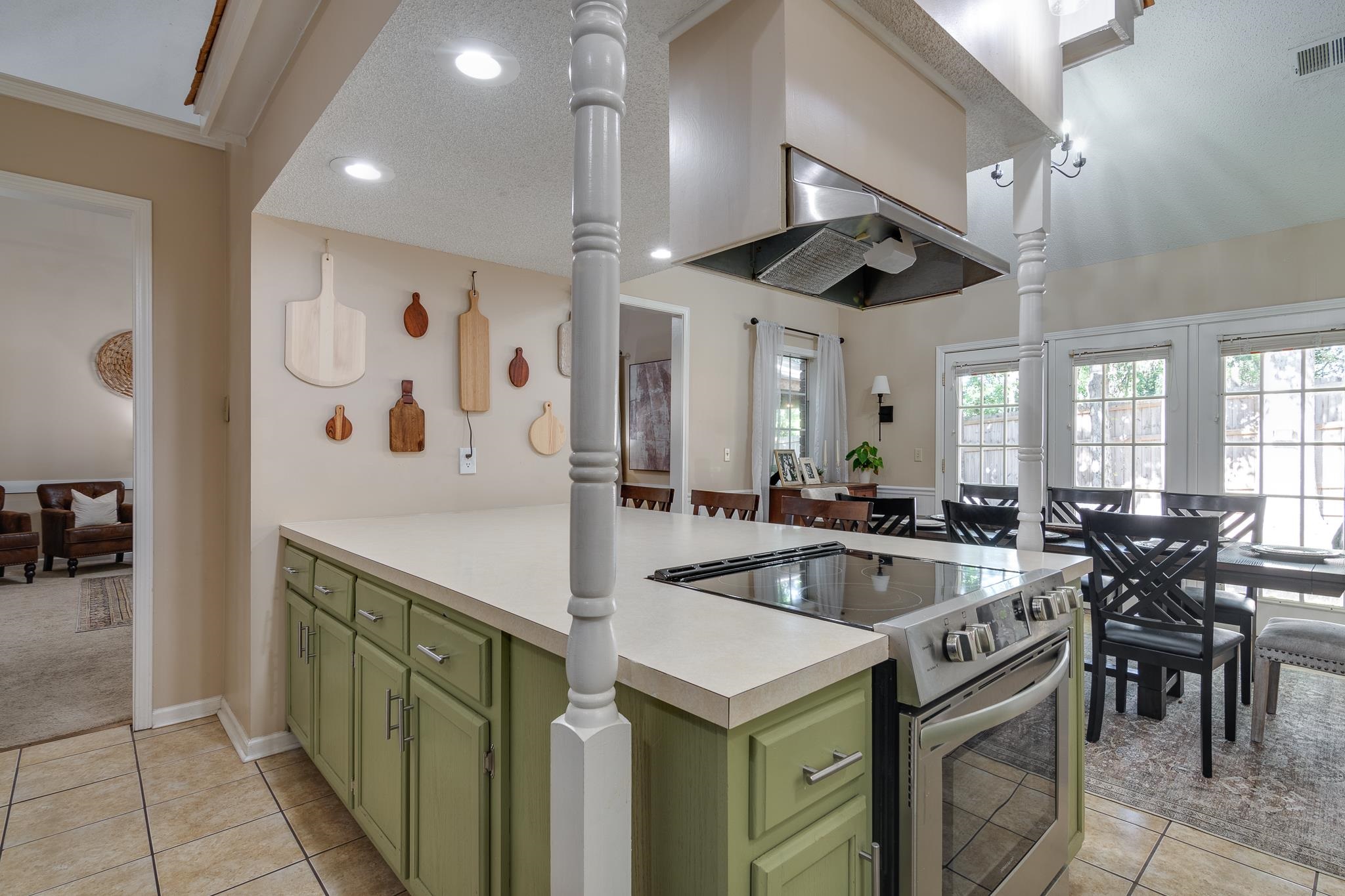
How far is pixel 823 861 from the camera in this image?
0.96m

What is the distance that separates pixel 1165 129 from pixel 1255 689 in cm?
274

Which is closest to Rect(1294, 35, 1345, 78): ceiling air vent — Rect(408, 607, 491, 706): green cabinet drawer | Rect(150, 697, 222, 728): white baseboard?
Rect(408, 607, 491, 706): green cabinet drawer

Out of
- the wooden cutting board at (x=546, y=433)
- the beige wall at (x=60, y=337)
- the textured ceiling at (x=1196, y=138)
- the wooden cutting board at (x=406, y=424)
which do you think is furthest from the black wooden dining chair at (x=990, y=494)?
the beige wall at (x=60, y=337)

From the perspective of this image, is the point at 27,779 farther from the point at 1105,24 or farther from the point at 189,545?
the point at 1105,24

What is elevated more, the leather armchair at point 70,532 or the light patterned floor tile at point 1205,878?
the leather armchair at point 70,532

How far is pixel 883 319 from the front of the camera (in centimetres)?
590

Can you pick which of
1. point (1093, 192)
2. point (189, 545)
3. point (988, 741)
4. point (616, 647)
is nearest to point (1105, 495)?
point (1093, 192)

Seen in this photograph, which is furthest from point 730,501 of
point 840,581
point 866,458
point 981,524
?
point 866,458

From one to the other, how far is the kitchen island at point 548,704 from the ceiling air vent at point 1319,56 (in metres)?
2.67

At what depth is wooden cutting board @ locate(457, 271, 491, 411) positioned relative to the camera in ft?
9.86

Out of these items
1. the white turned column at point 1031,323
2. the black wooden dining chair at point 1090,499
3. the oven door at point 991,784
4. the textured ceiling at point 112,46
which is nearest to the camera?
the oven door at point 991,784

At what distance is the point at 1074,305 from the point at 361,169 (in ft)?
16.0

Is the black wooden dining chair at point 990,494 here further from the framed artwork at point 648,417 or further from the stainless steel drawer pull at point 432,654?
the stainless steel drawer pull at point 432,654

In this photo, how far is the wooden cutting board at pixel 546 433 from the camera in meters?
3.28
